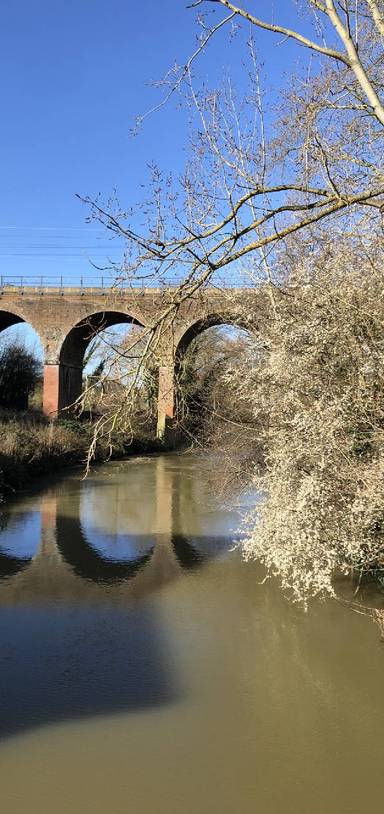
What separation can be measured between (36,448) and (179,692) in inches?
523

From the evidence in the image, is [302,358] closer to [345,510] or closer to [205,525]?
[345,510]

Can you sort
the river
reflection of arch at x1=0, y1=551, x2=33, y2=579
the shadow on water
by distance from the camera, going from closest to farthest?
the river, the shadow on water, reflection of arch at x1=0, y1=551, x2=33, y2=579

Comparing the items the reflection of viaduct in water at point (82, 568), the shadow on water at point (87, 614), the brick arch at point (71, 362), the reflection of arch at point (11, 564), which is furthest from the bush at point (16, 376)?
the reflection of arch at point (11, 564)

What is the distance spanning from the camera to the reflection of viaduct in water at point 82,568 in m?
6.61

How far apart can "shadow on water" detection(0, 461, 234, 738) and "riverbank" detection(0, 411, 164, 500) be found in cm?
264

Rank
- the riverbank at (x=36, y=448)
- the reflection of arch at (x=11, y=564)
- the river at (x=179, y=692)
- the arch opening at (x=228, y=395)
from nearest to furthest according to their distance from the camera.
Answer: the river at (x=179, y=692), the arch opening at (x=228, y=395), the reflection of arch at (x=11, y=564), the riverbank at (x=36, y=448)

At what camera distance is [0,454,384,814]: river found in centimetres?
336

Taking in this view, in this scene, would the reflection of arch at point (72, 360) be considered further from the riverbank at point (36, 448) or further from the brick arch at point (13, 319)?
the riverbank at point (36, 448)

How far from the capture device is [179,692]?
4.39 metres

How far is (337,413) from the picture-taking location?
4172mm

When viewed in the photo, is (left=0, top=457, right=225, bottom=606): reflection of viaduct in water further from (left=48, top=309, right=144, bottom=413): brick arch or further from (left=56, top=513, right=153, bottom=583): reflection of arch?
(left=48, top=309, right=144, bottom=413): brick arch

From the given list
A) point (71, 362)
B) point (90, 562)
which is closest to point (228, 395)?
point (90, 562)

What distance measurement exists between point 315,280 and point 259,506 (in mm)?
1842

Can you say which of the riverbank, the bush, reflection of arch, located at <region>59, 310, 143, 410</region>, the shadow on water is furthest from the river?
the bush
